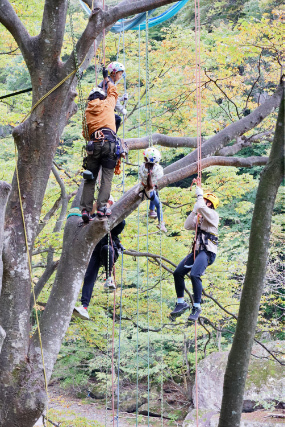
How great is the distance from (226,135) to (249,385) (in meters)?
7.42

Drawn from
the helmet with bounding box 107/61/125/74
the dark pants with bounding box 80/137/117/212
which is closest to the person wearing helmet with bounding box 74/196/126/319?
the dark pants with bounding box 80/137/117/212

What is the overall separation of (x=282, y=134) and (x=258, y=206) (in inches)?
18.3

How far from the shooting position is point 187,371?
44.2 ft

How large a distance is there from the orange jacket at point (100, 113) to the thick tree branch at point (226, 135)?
116 cm

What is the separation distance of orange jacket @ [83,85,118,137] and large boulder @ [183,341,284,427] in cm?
773

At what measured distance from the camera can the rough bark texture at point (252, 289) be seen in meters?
2.90

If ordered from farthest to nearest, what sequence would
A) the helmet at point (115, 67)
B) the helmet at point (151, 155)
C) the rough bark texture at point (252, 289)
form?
the helmet at point (115, 67)
the helmet at point (151, 155)
the rough bark texture at point (252, 289)

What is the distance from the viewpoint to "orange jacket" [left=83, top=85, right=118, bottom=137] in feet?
15.3

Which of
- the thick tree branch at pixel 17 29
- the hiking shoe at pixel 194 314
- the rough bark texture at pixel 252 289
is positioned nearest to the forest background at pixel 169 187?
the hiking shoe at pixel 194 314

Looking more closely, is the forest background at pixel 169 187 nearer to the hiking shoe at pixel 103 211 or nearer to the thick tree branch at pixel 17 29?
the hiking shoe at pixel 103 211

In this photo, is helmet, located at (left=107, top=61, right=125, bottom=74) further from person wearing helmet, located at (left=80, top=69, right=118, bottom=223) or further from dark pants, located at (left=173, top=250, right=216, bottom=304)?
dark pants, located at (left=173, top=250, right=216, bottom=304)

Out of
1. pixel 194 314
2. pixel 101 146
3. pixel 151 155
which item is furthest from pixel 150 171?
pixel 194 314

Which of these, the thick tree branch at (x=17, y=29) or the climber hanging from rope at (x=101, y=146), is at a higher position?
the thick tree branch at (x=17, y=29)

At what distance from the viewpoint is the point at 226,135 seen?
5.79 meters
